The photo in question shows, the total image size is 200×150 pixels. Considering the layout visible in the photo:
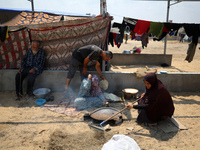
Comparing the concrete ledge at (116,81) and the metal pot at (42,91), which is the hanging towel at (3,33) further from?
the metal pot at (42,91)

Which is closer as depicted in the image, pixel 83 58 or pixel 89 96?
pixel 89 96

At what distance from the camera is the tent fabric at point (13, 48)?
18.7 ft

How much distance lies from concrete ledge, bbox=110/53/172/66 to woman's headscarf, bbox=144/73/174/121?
7.01 m

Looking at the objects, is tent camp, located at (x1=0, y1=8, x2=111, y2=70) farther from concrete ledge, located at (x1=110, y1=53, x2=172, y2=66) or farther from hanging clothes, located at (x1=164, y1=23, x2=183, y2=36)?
concrete ledge, located at (x1=110, y1=53, x2=172, y2=66)

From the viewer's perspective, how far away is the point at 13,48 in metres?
5.80

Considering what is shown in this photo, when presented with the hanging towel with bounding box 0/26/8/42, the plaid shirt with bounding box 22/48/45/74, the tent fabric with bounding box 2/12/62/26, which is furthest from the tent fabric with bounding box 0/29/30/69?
the tent fabric with bounding box 2/12/62/26

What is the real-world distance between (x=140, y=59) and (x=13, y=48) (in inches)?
297

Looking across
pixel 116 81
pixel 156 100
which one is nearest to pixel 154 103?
pixel 156 100

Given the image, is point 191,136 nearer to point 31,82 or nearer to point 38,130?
point 38,130

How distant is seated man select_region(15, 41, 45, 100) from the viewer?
17.0 ft

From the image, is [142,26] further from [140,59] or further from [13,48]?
[13,48]

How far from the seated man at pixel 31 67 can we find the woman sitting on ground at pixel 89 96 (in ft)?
6.08

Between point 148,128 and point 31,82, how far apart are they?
3.92m

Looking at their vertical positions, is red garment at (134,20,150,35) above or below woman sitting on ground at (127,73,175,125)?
above
